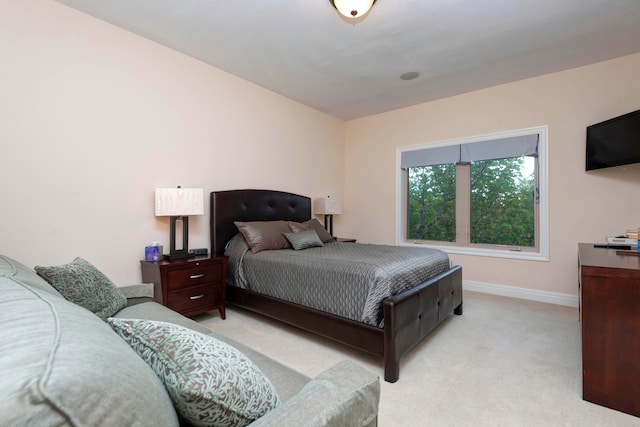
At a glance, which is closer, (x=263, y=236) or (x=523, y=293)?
(x=263, y=236)

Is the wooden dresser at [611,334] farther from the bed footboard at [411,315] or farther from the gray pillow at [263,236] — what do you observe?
the gray pillow at [263,236]

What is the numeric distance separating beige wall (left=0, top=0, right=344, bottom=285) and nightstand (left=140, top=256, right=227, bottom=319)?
1.40 feet

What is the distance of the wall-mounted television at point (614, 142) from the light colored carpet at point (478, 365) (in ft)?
5.25

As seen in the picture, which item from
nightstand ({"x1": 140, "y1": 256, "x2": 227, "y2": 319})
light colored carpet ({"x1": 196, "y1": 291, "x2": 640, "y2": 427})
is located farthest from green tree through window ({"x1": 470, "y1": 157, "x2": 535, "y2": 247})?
nightstand ({"x1": 140, "y1": 256, "x2": 227, "y2": 319})

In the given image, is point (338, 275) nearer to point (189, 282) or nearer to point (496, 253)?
point (189, 282)

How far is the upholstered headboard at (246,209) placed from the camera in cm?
336

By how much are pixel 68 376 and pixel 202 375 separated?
26 cm

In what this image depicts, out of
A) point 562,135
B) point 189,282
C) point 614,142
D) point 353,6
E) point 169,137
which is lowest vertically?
point 189,282

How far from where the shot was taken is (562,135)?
3418 millimetres

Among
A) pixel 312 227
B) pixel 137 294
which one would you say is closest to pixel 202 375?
pixel 137 294

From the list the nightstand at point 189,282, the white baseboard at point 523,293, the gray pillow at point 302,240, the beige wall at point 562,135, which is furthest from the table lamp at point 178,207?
the white baseboard at point 523,293

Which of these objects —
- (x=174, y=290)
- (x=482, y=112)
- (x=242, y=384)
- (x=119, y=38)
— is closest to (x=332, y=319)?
(x=174, y=290)

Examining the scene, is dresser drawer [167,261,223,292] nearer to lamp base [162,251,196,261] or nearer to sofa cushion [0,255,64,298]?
lamp base [162,251,196,261]

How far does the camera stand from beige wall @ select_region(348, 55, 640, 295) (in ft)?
10.2
